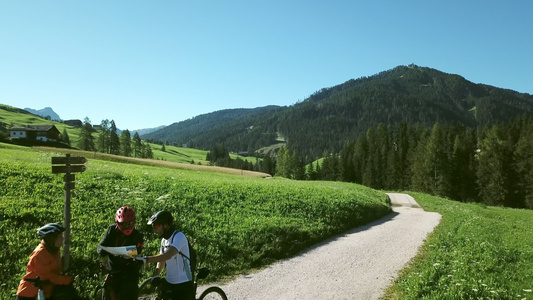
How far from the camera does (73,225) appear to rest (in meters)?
12.7

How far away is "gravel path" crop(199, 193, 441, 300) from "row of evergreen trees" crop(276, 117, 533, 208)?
6274cm

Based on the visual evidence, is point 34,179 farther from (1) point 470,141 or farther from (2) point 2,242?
(1) point 470,141

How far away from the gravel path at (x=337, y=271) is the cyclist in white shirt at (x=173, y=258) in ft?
13.3

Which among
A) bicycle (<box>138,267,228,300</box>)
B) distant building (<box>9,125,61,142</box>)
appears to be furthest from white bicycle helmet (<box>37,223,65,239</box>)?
distant building (<box>9,125,61,142</box>)

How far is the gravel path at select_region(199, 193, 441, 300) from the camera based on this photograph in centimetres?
1032

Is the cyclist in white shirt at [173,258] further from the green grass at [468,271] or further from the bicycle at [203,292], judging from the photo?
the green grass at [468,271]

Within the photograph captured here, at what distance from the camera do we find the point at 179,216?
16.5 m

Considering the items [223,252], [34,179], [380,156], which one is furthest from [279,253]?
[380,156]

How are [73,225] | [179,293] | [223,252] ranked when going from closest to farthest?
[179,293]
[73,225]
[223,252]

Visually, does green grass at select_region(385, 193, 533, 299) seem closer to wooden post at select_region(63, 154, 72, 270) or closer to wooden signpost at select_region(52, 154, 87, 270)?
wooden post at select_region(63, 154, 72, 270)

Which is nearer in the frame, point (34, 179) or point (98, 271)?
point (98, 271)

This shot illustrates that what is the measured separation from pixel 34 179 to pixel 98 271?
1175cm

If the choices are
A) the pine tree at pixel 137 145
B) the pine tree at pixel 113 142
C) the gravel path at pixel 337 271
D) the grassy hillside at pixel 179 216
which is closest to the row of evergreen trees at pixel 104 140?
the pine tree at pixel 113 142

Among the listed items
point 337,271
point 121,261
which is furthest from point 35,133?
point 121,261
